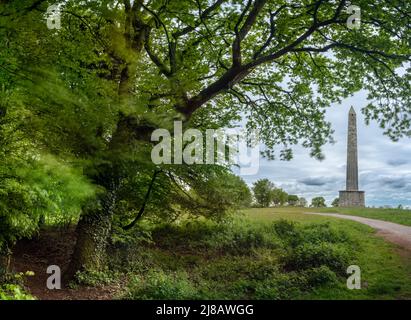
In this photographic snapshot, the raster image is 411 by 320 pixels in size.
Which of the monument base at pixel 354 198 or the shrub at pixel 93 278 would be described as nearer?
the shrub at pixel 93 278

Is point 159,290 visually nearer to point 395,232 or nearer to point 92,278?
point 92,278

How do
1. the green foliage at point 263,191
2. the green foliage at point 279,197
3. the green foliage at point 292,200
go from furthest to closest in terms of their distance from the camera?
the green foliage at point 292,200, the green foliage at point 279,197, the green foliage at point 263,191

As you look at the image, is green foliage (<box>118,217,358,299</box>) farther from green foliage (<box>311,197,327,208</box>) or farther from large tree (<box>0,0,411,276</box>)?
green foliage (<box>311,197,327,208</box>)

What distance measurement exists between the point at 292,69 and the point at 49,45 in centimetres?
888

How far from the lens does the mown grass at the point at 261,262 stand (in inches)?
396

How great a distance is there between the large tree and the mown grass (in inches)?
89.8

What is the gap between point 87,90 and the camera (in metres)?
8.21

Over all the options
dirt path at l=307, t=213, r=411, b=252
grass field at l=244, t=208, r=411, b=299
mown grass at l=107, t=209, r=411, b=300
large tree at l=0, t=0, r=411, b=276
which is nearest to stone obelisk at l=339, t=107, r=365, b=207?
dirt path at l=307, t=213, r=411, b=252

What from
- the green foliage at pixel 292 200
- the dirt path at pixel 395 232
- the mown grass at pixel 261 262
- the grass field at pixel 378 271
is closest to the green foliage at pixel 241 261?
the mown grass at pixel 261 262

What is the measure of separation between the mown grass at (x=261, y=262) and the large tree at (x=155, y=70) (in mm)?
2282

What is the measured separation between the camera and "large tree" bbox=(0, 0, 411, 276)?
7.82 meters

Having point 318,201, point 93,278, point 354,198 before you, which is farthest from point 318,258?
point 318,201

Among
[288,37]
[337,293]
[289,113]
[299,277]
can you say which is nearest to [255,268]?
[299,277]

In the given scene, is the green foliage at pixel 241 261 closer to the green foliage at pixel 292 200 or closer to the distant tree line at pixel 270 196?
the distant tree line at pixel 270 196
